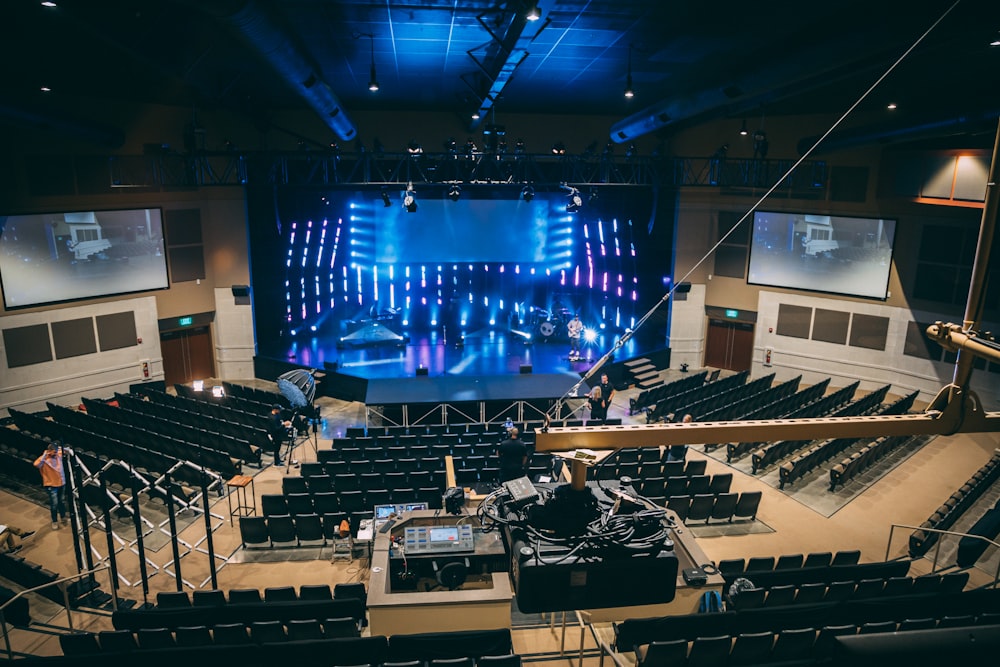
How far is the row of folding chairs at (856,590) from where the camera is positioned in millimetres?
8391

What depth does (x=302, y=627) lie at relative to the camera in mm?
7504

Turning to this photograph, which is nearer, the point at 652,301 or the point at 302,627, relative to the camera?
the point at 302,627

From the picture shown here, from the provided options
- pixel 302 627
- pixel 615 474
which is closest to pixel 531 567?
pixel 302 627

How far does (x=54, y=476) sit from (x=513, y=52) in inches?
425

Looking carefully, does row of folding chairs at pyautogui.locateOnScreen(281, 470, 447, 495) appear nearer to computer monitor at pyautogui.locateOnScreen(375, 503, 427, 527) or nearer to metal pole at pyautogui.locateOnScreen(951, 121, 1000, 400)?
computer monitor at pyautogui.locateOnScreen(375, 503, 427, 527)

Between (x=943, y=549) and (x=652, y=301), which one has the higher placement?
(x=652, y=301)

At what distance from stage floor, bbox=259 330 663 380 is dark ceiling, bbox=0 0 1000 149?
693 centimetres

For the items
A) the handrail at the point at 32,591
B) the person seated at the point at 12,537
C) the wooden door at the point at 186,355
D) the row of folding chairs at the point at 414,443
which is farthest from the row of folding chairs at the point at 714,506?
the wooden door at the point at 186,355

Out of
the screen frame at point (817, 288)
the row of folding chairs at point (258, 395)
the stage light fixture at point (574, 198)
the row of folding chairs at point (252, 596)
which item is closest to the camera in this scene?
the row of folding chairs at point (252, 596)

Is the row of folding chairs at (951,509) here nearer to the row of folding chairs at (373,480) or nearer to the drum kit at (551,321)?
the row of folding chairs at (373,480)

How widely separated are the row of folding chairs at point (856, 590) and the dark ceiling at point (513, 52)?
7.29 metres

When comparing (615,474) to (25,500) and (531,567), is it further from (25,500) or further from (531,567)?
(25,500)

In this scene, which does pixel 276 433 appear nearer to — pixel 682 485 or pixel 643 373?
pixel 682 485

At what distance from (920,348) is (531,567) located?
18482mm
